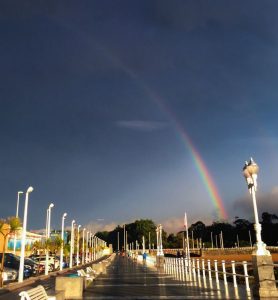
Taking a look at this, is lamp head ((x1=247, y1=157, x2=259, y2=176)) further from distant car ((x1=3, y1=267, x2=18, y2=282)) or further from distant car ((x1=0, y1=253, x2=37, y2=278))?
distant car ((x1=0, y1=253, x2=37, y2=278))

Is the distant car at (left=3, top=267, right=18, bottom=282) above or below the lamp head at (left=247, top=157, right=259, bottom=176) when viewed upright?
below

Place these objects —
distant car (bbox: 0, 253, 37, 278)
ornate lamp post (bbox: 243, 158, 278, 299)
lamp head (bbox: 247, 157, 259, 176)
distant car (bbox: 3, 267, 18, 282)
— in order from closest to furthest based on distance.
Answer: ornate lamp post (bbox: 243, 158, 278, 299) < lamp head (bbox: 247, 157, 259, 176) < distant car (bbox: 3, 267, 18, 282) < distant car (bbox: 0, 253, 37, 278)

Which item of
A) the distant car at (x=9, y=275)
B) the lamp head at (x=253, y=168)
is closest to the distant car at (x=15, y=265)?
the distant car at (x=9, y=275)

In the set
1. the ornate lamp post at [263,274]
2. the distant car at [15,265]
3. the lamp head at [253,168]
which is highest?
the lamp head at [253,168]

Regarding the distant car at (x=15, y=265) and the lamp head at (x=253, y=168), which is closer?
the lamp head at (x=253, y=168)

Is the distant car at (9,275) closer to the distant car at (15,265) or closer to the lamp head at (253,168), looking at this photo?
the distant car at (15,265)

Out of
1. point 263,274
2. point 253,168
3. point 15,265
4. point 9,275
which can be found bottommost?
point 263,274

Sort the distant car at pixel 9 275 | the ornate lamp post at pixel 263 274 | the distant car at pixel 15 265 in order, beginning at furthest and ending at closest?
the distant car at pixel 15 265
the distant car at pixel 9 275
the ornate lamp post at pixel 263 274

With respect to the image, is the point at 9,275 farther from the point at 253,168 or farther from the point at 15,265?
the point at 253,168

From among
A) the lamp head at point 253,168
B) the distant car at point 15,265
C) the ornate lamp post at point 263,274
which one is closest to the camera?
the ornate lamp post at point 263,274

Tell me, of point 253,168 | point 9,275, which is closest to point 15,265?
point 9,275

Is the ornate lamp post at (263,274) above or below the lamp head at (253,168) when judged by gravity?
below

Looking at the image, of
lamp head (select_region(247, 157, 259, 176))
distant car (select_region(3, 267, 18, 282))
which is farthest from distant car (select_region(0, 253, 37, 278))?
lamp head (select_region(247, 157, 259, 176))

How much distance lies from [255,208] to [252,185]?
1044 mm
